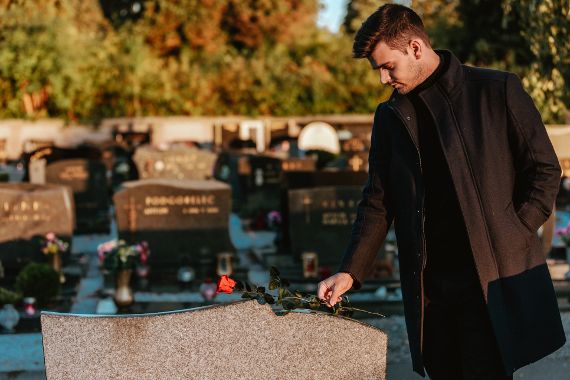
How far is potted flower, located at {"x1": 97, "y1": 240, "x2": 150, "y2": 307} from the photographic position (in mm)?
9656

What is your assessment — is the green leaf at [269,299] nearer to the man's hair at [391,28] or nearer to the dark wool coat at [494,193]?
the dark wool coat at [494,193]

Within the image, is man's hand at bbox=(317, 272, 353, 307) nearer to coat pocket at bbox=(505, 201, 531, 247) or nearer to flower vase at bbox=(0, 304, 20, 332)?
coat pocket at bbox=(505, 201, 531, 247)

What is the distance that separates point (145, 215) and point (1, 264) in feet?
5.29

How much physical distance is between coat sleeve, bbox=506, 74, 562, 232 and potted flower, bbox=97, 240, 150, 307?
678cm

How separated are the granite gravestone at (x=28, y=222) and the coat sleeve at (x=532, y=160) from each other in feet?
29.3

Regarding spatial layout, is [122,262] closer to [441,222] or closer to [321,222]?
[321,222]

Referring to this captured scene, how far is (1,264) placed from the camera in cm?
1135

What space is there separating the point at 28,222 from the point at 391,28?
9.12m

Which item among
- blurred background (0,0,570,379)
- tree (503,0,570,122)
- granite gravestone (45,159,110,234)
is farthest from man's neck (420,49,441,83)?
granite gravestone (45,159,110,234)

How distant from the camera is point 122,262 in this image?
32.8 ft

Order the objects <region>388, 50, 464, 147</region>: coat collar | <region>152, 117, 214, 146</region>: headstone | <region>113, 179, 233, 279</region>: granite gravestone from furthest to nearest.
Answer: <region>152, 117, 214, 146</region>: headstone
<region>113, 179, 233, 279</region>: granite gravestone
<region>388, 50, 464, 147</region>: coat collar

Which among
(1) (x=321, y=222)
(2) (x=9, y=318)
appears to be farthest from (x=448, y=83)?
(1) (x=321, y=222)

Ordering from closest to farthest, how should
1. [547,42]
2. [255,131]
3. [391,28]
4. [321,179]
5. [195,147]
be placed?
[391,28] < [547,42] < [321,179] < [195,147] < [255,131]

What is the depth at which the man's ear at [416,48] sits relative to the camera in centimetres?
322
